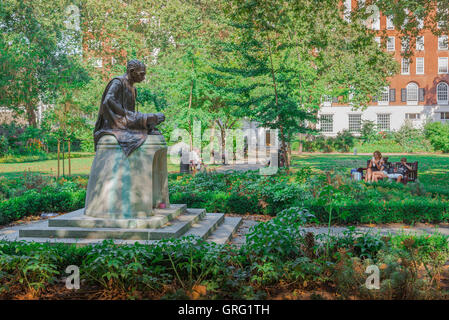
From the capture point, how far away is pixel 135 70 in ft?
23.1

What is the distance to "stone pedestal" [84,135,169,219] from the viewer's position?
6652 mm

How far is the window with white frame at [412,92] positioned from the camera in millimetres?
50625

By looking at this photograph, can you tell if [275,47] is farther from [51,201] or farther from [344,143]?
[344,143]

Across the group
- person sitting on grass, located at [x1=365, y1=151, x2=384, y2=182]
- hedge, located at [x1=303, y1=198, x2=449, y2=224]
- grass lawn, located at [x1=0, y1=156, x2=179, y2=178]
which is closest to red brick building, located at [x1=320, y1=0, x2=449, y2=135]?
grass lawn, located at [x1=0, y1=156, x2=179, y2=178]

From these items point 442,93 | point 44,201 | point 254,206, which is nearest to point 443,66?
point 442,93

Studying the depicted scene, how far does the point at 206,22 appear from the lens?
115 feet

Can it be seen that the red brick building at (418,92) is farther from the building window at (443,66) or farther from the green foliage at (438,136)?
the green foliage at (438,136)

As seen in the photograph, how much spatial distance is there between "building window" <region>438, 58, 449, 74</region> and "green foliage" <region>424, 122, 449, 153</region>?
62.8ft

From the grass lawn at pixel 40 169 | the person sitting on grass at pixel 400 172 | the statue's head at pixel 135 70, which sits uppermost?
the statue's head at pixel 135 70

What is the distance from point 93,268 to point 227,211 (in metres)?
6.06

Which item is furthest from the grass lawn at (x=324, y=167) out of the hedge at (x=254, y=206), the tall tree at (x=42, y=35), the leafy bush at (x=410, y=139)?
the leafy bush at (x=410, y=139)

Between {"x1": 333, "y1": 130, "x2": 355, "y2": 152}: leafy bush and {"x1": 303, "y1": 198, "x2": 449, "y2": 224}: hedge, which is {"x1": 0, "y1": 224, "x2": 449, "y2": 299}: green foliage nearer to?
{"x1": 303, "y1": 198, "x2": 449, "y2": 224}: hedge

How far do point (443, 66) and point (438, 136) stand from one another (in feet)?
69.4
